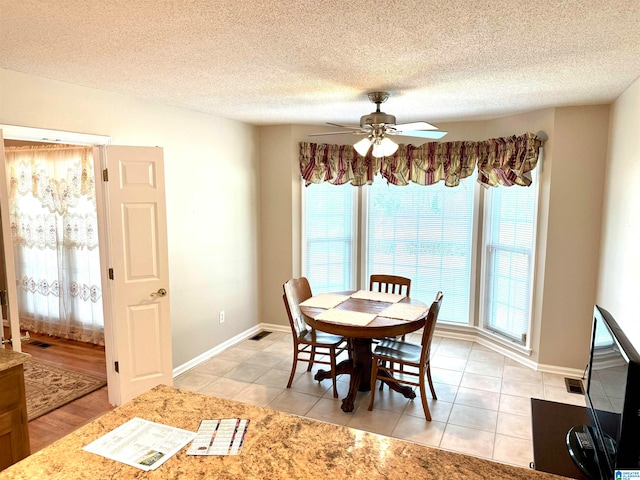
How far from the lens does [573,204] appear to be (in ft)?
12.1

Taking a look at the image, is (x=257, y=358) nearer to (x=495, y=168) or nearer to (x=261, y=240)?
(x=261, y=240)

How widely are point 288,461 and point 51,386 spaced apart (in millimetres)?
3287

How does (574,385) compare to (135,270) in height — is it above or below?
below

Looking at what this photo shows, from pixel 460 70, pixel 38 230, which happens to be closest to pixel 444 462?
pixel 460 70

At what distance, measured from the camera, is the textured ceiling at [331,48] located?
5.67ft

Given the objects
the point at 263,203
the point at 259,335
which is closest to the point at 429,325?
the point at 259,335

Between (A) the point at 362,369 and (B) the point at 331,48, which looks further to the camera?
(A) the point at 362,369

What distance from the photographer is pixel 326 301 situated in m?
3.69

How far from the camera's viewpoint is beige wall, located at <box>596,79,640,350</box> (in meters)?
2.66

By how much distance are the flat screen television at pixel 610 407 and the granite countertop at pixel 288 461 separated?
0.88ft

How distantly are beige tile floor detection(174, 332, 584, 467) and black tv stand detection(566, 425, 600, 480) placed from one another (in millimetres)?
974

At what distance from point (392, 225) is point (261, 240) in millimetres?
1576

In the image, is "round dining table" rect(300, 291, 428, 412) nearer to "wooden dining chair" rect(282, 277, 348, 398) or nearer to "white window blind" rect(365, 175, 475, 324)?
"wooden dining chair" rect(282, 277, 348, 398)

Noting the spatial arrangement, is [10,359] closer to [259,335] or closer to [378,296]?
[378,296]
